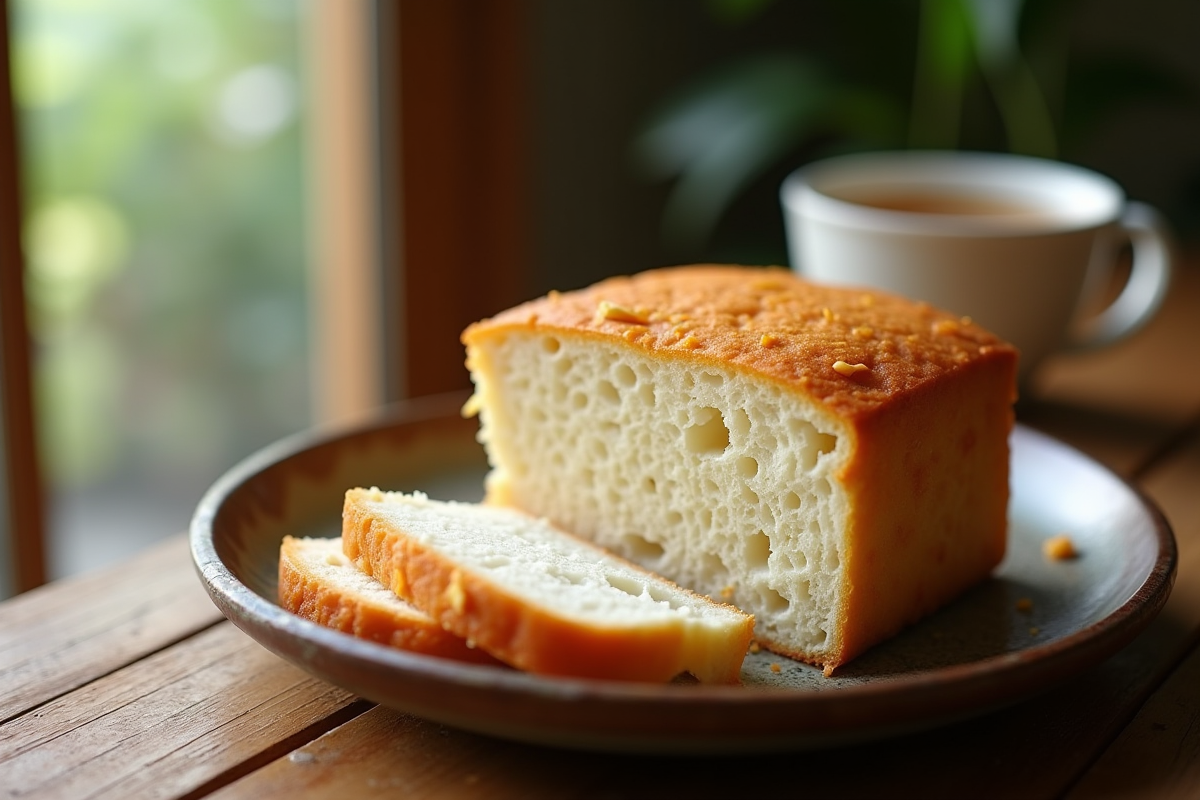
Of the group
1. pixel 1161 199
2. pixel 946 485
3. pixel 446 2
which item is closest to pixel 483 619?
pixel 946 485

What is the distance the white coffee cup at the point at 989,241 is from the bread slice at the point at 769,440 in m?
0.45

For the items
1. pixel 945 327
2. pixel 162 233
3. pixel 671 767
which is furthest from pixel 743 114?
pixel 671 767

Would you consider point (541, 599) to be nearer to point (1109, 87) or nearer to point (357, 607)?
point (357, 607)

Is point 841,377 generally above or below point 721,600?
above

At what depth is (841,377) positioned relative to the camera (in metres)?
1.35

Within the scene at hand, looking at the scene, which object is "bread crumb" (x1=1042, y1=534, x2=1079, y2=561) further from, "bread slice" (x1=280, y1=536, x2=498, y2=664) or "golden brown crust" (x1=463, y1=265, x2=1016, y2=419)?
"bread slice" (x1=280, y1=536, x2=498, y2=664)

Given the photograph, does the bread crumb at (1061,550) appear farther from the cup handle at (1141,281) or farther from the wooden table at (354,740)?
the cup handle at (1141,281)

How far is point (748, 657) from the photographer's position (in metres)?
1.41

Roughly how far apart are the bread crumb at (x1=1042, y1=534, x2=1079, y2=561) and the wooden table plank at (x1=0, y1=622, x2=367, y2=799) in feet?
2.90

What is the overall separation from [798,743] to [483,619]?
12.0 inches

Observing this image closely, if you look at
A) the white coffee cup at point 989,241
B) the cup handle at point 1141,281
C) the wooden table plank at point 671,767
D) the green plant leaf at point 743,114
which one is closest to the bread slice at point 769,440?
the wooden table plank at point 671,767

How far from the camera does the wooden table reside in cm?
112

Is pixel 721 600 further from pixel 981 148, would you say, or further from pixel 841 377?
pixel 981 148

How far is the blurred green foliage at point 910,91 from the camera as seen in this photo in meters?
3.04
